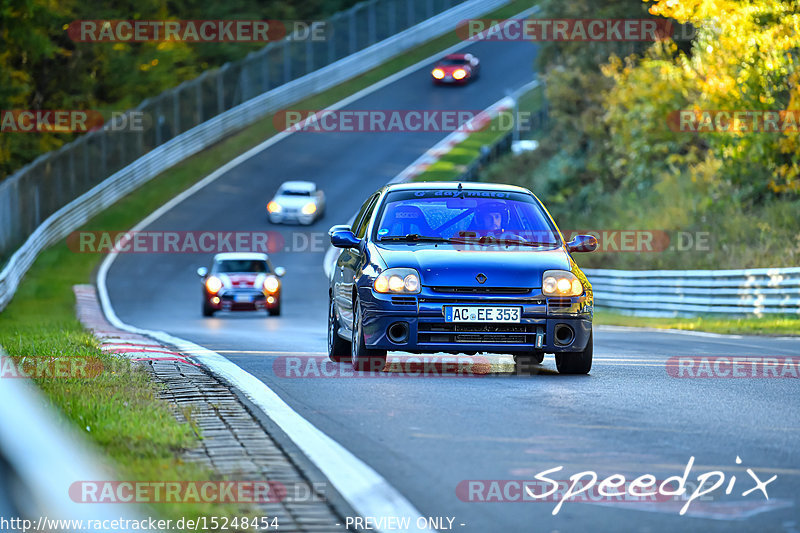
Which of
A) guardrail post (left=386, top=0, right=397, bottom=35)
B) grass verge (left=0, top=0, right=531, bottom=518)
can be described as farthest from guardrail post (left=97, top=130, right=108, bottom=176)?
guardrail post (left=386, top=0, right=397, bottom=35)

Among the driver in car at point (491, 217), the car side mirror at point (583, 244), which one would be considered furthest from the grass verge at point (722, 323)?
the driver in car at point (491, 217)

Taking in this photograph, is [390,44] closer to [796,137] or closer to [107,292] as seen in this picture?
[107,292]

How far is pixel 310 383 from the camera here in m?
11.0

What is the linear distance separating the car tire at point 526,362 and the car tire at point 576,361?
322 millimetres

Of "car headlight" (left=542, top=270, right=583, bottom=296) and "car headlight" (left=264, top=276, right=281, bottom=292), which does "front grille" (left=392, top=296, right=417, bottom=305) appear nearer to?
"car headlight" (left=542, top=270, right=583, bottom=296)

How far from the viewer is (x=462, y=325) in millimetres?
11422

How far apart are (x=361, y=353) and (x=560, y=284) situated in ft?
5.85

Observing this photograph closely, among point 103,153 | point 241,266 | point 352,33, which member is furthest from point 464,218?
point 352,33

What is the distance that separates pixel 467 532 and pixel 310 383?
5.44 meters
